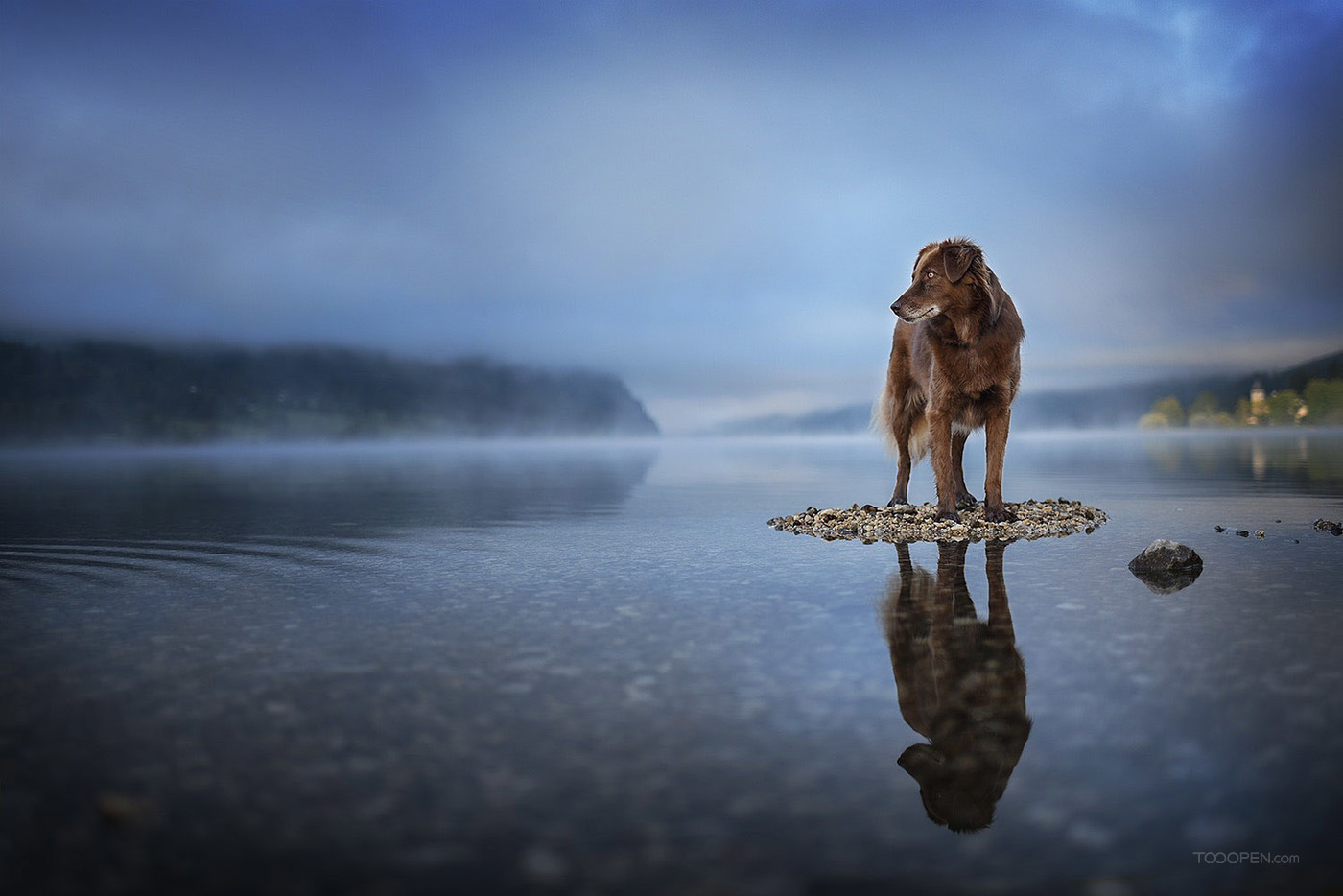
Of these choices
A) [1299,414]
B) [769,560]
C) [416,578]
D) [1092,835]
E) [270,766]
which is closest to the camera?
[1092,835]

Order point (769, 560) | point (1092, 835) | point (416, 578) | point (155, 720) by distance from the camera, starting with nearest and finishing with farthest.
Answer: point (1092, 835) < point (155, 720) < point (416, 578) < point (769, 560)

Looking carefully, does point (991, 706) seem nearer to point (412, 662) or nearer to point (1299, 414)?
point (412, 662)

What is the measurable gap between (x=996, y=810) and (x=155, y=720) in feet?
13.1

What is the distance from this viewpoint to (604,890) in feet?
8.41

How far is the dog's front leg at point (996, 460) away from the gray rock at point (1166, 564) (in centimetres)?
361

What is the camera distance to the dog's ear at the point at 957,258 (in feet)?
36.4

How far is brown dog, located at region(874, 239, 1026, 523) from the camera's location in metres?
11.2

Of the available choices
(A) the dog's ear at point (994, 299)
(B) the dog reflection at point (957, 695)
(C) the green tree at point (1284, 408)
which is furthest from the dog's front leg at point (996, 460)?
(C) the green tree at point (1284, 408)

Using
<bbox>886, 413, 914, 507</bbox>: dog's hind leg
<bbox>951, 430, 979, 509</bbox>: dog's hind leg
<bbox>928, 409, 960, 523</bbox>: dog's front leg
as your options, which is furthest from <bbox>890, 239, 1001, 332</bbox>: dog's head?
<bbox>886, 413, 914, 507</bbox>: dog's hind leg

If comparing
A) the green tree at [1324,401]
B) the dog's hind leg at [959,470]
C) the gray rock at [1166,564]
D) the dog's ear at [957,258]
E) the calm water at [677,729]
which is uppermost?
the green tree at [1324,401]

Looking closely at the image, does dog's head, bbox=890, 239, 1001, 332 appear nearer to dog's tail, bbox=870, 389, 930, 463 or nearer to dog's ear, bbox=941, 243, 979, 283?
dog's ear, bbox=941, 243, 979, 283

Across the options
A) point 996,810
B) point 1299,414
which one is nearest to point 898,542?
point 996,810

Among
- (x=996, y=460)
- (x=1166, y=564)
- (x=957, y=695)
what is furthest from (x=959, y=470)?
(x=957, y=695)

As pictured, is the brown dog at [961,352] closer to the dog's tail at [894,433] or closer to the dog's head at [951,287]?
the dog's head at [951,287]
